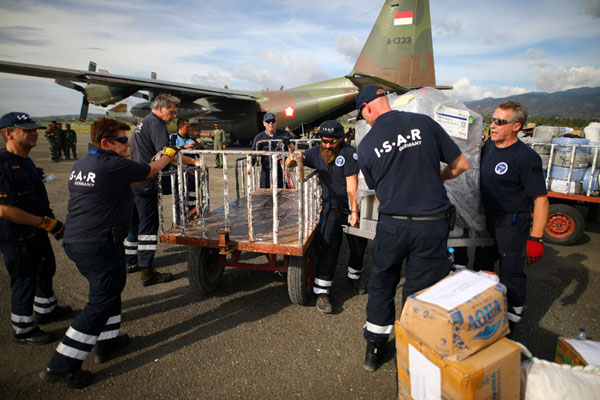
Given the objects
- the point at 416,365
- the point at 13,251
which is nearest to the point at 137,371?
the point at 13,251

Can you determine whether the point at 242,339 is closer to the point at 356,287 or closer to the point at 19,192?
the point at 356,287

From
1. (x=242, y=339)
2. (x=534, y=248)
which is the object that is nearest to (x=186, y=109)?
(x=242, y=339)

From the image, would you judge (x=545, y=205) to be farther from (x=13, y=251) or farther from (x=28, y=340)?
(x=28, y=340)

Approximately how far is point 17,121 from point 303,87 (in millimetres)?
14473

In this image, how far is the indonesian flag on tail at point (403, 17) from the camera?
1279 cm

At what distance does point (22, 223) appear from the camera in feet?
8.73

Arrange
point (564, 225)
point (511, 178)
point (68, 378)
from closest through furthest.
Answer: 1. point (68, 378)
2. point (511, 178)
3. point (564, 225)

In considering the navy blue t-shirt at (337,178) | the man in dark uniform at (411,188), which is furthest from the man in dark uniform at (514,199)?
the navy blue t-shirt at (337,178)

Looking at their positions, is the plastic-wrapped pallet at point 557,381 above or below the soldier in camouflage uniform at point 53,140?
below

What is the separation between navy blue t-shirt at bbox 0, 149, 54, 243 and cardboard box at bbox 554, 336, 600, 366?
4.18m

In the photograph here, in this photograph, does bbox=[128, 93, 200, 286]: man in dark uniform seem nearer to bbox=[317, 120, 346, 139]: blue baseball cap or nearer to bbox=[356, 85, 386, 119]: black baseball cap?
bbox=[317, 120, 346, 139]: blue baseball cap

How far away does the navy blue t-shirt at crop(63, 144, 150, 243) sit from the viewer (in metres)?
2.45

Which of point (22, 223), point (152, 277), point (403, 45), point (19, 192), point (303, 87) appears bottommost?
point (152, 277)

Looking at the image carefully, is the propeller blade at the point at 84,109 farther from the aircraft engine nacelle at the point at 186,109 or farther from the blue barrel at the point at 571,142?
the blue barrel at the point at 571,142
